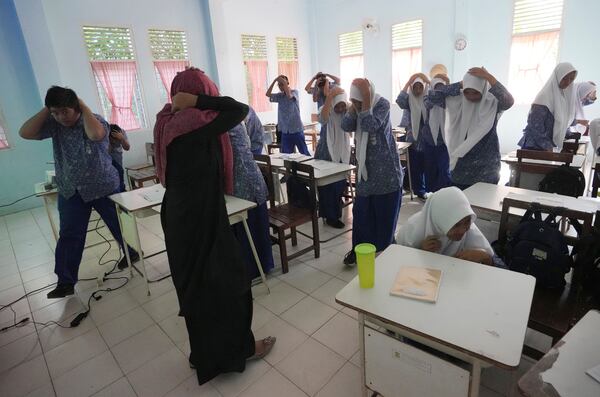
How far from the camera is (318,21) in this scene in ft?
26.6

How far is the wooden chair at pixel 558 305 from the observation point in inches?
54.5

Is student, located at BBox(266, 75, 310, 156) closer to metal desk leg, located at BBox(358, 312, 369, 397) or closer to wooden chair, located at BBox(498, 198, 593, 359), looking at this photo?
wooden chair, located at BBox(498, 198, 593, 359)

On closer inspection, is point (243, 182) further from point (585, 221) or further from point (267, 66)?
point (267, 66)

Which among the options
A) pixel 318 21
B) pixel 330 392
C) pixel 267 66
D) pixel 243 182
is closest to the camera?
pixel 330 392

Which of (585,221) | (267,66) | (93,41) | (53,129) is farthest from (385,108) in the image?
(267,66)

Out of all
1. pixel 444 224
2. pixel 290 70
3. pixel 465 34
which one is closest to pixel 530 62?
pixel 465 34

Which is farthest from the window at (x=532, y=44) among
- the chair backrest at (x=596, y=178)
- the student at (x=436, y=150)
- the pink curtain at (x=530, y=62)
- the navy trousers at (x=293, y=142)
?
the navy trousers at (x=293, y=142)

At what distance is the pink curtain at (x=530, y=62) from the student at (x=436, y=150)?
Answer: 2801 millimetres

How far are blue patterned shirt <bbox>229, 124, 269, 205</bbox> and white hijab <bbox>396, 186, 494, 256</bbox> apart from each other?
40.6 inches

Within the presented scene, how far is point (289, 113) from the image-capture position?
15.6 ft

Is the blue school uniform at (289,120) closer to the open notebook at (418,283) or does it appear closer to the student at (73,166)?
the student at (73,166)

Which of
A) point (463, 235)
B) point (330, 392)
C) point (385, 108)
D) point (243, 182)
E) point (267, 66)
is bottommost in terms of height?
point (330, 392)

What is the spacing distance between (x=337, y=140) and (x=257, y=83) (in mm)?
4556

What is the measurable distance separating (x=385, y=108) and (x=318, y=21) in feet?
22.1
